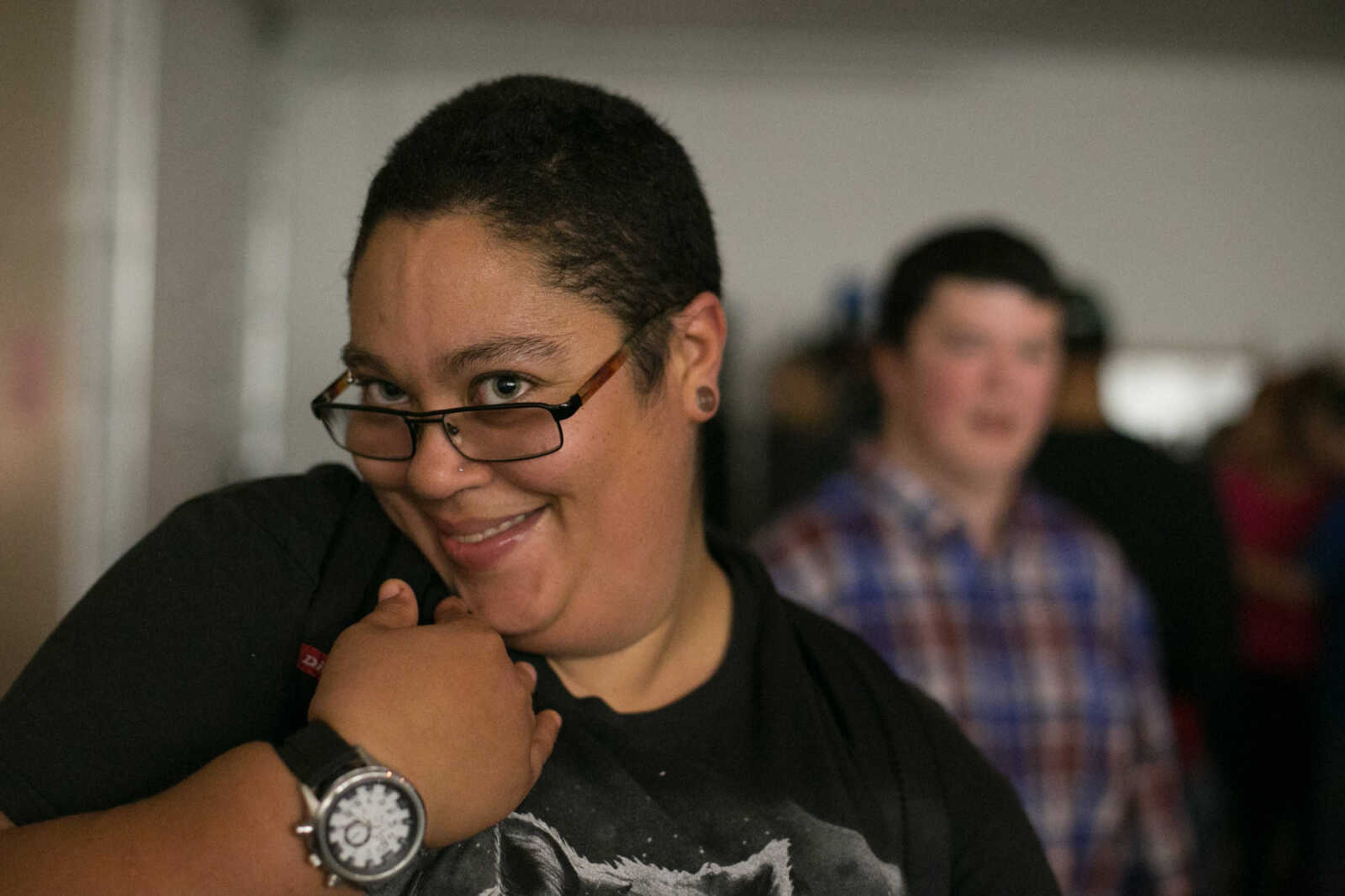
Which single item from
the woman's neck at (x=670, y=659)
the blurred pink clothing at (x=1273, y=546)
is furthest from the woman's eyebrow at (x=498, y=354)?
the blurred pink clothing at (x=1273, y=546)

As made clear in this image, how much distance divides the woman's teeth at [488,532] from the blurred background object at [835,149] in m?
2.09

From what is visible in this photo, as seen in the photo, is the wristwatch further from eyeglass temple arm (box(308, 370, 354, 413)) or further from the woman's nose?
eyeglass temple arm (box(308, 370, 354, 413))

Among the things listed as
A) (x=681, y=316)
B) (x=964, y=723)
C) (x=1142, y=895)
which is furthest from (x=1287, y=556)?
(x=681, y=316)

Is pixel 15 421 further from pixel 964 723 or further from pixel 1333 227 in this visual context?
pixel 1333 227

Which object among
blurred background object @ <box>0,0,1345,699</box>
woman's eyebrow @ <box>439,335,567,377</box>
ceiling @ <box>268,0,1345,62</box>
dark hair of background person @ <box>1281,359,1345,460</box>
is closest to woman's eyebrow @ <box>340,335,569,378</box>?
woman's eyebrow @ <box>439,335,567,377</box>

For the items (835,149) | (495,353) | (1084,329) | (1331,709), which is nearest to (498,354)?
(495,353)

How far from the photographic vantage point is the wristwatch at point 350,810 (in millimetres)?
670

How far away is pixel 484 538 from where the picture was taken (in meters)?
0.92

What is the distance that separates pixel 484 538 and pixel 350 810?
0.29 m

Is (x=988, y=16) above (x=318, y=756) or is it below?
above

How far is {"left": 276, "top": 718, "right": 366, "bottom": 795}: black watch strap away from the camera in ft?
2.20

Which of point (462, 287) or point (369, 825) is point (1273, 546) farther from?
point (369, 825)

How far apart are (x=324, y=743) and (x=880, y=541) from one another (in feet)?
4.99

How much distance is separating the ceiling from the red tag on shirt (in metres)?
3.88
